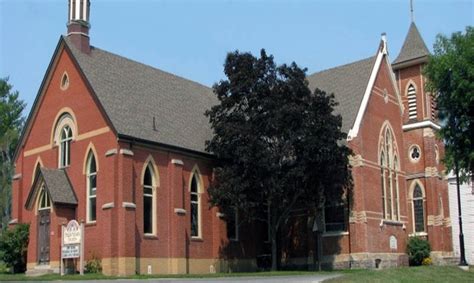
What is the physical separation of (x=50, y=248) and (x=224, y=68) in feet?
44.7

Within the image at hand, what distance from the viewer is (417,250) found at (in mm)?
43062

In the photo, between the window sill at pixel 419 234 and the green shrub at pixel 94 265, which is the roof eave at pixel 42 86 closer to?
the green shrub at pixel 94 265

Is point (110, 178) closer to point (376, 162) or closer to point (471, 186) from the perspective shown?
point (376, 162)

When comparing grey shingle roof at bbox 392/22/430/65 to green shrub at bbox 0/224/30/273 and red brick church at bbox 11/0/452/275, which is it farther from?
green shrub at bbox 0/224/30/273

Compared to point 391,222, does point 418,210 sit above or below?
above

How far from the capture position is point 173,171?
36.4m

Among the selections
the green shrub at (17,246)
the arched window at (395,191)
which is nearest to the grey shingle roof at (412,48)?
the arched window at (395,191)

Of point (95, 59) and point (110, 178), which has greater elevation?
point (95, 59)

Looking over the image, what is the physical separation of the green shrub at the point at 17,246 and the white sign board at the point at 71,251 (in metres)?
6.14

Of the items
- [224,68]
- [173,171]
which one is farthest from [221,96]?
[173,171]

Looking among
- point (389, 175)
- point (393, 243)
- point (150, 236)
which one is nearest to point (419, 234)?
point (393, 243)

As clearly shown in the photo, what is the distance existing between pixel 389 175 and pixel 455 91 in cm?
1319

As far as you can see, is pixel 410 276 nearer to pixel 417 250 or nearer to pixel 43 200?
pixel 417 250

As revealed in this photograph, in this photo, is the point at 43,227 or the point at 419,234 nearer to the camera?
the point at 43,227
